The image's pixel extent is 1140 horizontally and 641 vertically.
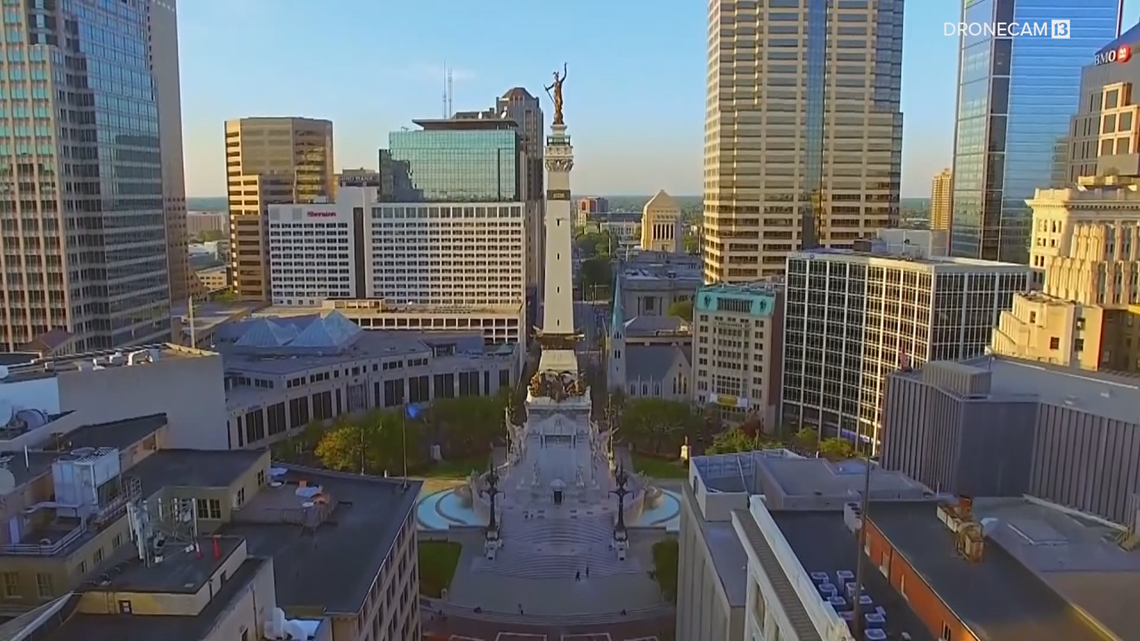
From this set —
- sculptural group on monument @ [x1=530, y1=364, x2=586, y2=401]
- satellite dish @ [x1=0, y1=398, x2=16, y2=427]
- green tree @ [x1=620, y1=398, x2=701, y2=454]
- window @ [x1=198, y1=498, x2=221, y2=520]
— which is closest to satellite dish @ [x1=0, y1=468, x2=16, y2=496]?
window @ [x1=198, y1=498, x2=221, y2=520]

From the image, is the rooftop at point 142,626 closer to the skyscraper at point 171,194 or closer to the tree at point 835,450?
the tree at point 835,450

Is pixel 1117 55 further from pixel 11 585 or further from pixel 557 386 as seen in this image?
pixel 11 585

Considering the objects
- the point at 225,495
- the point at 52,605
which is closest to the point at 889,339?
the point at 225,495

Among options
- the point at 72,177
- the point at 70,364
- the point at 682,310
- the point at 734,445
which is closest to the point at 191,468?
the point at 70,364

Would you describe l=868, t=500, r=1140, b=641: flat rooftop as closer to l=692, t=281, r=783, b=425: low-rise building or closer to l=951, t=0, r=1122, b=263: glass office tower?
l=692, t=281, r=783, b=425: low-rise building

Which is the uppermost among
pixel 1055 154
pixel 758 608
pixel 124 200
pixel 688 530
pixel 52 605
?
pixel 1055 154

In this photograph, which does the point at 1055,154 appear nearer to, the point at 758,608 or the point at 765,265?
the point at 765,265
